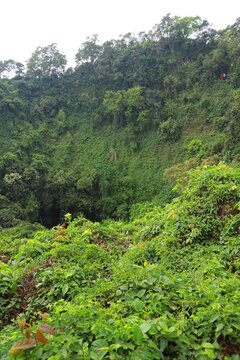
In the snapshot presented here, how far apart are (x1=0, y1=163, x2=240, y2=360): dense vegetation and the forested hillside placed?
814 cm

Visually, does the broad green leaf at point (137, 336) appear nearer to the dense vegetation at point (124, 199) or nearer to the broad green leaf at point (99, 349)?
the dense vegetation at point (124, 199)

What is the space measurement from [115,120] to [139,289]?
1771 cm

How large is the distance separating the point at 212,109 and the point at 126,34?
12711mm

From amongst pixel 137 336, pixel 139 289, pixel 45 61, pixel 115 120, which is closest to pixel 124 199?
pixel 115 120

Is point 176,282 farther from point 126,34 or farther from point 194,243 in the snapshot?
point 126,34

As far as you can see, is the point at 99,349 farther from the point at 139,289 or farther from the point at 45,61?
the point at 45,61

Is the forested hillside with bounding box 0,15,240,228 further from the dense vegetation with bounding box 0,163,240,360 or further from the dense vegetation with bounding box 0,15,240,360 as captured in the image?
the dense vegetation with bounding box 0,163,240,360

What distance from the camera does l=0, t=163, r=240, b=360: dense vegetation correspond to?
134 centimetres

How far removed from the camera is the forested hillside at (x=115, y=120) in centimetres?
1367

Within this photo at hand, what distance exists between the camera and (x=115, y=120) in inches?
733

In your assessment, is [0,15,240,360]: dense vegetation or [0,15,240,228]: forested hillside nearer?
[0,15,240,360]: dense vegetation

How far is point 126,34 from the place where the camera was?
843 inches

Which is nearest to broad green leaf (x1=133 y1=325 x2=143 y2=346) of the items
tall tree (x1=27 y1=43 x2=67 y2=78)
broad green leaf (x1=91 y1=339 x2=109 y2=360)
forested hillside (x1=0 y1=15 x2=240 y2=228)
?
broad green leaf (x1=91 y1=339 x2=109 y2=360)

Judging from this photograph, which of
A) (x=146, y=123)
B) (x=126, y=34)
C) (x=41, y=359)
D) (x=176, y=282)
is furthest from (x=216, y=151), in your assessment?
(x=126, y=34)
